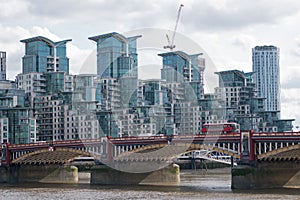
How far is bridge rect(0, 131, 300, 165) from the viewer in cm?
8500

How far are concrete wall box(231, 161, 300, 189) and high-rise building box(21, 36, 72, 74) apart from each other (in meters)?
97.0

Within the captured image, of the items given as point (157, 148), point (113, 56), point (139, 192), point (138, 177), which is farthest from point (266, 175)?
point (113, 56)

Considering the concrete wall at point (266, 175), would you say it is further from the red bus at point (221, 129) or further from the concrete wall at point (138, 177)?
the red bus at point (221, 129)

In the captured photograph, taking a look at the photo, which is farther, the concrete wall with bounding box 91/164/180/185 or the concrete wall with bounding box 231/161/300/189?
the concrete wall with bounding box 91/164/180/185

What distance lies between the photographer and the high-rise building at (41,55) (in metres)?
174

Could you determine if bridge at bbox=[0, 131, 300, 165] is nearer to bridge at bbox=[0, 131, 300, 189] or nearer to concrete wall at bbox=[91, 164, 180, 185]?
bridge at bbox=[0, 131, 300, 189]

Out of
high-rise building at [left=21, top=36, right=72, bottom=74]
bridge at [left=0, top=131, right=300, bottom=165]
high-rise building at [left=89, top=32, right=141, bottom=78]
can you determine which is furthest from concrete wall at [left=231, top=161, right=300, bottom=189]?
high-rise building at [left=21, top=36, right=72, bottom=74]

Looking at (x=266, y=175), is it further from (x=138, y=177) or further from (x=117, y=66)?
(x=117, y=66)

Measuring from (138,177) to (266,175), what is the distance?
20569 mm

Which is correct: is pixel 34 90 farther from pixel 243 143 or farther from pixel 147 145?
pixel 243 143

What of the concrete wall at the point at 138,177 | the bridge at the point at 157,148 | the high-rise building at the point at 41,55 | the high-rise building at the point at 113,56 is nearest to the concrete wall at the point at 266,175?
the bridge at the point at 157,148

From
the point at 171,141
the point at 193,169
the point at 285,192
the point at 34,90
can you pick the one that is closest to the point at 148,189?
the point at 171,141

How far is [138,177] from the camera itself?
10019cm

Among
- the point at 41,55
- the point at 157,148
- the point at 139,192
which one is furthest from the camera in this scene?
the point at 41,55
